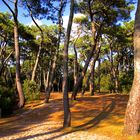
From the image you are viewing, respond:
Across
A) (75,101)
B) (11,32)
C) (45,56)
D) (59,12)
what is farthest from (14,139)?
(45,56)

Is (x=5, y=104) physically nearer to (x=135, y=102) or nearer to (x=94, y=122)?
(x=94, y=122)

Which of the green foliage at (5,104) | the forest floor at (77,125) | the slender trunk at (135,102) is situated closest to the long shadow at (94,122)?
the forest floor at (77,125)

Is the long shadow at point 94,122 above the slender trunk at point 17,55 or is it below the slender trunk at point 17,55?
below

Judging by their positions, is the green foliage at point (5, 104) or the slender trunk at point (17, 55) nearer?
the green foliage at point (5, 104)

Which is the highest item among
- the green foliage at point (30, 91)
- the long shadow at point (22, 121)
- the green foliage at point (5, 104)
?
the green foliage at point (30, 91)

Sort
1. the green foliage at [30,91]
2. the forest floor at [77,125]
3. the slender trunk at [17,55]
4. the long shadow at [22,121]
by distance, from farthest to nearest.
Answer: the green foliage at [30,91] → the slender trunk at [17,55] → the long shadow at [22,121] → the forest floor at [77,125]

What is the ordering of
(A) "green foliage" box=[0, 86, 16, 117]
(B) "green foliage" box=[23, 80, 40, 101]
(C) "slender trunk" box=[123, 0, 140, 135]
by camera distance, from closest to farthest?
(C) "slender trunk" box=[123, 0, 140, 135] → (A) "green foliage" box=[0, 86, 16, 117] → (B) "green foliage" box=[23, 80, 40, 101]

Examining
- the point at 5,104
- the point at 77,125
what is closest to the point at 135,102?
the point at 77,125

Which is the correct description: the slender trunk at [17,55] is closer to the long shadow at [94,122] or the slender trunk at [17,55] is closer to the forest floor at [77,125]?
the forest floor at [77,125]

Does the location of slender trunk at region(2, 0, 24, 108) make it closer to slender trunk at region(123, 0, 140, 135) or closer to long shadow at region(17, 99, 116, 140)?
long shadow at region(17, 99, 116, 140)

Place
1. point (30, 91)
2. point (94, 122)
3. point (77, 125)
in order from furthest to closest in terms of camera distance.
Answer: point (30, 91), point (94, 122), point (77, 125)

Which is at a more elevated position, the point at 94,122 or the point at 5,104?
the point at 5,104

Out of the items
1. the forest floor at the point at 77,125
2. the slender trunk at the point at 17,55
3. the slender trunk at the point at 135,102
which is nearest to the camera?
the slender trunk at the point at 135,102

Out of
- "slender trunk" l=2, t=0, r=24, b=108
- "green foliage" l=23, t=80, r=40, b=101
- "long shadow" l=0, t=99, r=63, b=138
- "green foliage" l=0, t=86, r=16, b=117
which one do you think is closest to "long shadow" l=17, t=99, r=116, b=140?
"long shadow" l=0, t=99, r=63, b=138
